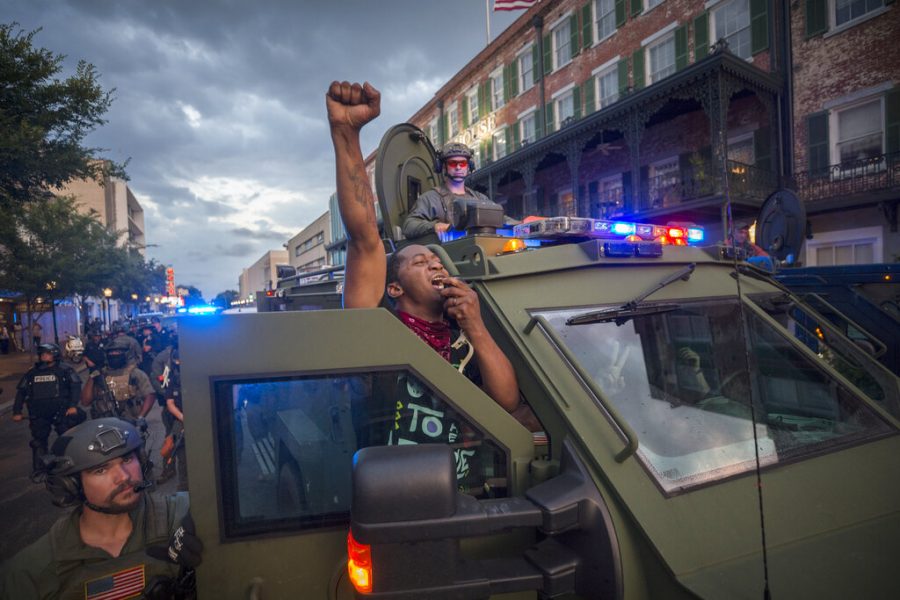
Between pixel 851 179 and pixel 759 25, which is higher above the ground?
pixel 759 25

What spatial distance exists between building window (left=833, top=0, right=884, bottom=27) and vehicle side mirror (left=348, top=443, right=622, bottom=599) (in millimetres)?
15625

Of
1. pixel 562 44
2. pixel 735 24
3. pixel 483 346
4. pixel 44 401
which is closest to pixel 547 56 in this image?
pixel 562 44

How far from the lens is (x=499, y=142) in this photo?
2334cm

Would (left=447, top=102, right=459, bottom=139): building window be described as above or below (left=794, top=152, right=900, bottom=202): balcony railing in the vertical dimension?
above

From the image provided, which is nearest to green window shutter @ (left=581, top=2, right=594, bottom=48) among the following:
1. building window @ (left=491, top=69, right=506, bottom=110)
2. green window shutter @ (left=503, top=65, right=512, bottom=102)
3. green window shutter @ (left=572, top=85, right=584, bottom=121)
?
green window shutter @ (left=572, top=85, right=584, bottom=121)

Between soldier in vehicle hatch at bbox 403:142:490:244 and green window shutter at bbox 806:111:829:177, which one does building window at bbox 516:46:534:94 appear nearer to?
green window shutter at bbox 806:111:829:177

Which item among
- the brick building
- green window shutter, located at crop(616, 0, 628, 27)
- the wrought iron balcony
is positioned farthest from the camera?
green window shutter, located at crop(616, 0, 628, 27)

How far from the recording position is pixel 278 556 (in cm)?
145

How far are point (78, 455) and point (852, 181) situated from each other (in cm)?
1530

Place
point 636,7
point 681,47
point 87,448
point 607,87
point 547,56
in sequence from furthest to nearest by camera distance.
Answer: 1. point 547,56
2. point 607,87
3. point 636,7
4. point 681,47
5. point 87,448

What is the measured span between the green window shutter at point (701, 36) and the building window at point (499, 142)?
9690 mm

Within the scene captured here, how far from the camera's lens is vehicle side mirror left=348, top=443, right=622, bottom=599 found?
1.12m

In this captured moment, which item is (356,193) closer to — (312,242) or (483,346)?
(483,346)

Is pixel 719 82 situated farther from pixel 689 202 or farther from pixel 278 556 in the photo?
pixel 278 556
